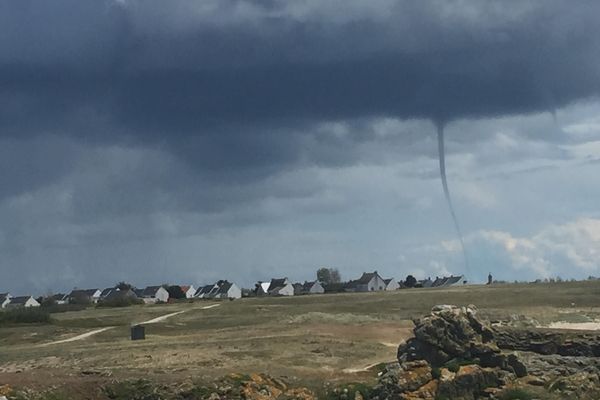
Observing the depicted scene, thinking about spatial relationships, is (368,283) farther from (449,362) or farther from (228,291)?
(449,362)

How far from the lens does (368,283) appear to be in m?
190

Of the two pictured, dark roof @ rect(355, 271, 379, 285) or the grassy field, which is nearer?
the grassy field

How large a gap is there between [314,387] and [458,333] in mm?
5327

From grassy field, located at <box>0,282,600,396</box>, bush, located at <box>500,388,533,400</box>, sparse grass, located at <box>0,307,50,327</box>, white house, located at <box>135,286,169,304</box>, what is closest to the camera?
bush, located at <box>500,388,533,400</box>

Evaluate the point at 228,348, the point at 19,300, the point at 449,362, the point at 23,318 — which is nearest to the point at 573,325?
the point at 228,348

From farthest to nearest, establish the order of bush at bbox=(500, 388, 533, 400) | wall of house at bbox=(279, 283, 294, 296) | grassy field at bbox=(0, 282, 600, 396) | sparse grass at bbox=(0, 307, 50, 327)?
wall of house at bbox=(279, 283, 294, 296) < sparse grass at bbox=(0, 307, 50, 327) < grassy field at bbox=(0, 282, 600, 396) < bush at bbox=(500, 388, 533, 400)

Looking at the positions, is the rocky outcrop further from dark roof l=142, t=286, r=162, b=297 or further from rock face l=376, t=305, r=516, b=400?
dark roof l=142, t=286, r=162, b=297

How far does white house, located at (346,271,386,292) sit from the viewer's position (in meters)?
188

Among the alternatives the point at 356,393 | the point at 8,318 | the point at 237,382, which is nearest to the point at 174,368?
the point at 237,382

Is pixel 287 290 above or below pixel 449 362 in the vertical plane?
above

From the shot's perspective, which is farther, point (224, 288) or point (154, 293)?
point (224, 288)

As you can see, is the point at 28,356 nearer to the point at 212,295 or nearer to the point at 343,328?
the point at 343,328

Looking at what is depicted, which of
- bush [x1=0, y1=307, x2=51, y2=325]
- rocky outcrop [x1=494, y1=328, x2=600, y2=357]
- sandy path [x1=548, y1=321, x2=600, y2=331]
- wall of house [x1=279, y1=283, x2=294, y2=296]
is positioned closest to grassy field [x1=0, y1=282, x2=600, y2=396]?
sandy path [x1=548, y1=321, x2=600, y2=331]

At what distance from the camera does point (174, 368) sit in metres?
34.1
